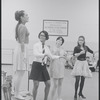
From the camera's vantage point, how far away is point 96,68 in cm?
848

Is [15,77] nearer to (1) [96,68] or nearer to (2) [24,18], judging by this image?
(2) [24,18]

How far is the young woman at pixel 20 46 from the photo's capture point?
3.68 metres

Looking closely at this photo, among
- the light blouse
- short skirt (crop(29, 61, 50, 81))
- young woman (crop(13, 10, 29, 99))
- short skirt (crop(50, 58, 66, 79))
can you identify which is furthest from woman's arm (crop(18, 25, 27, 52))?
short skirt (crop(50, 58, 66, 79))

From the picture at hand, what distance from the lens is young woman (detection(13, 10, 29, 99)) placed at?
368 centimetres

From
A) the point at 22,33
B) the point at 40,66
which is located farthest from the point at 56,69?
the point at 22,33

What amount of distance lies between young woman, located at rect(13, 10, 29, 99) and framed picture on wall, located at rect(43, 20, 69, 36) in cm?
573

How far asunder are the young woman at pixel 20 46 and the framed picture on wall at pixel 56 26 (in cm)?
573

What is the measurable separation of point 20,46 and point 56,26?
592cm

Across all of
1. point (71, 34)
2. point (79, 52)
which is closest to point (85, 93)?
point (79, 52)

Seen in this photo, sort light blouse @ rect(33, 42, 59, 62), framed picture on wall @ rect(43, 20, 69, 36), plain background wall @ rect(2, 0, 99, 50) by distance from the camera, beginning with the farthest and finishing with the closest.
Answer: framed picture on wall @ rect(43, 20, 69, 36), plain background wall @ rect(2, 0, 99, 50), light blouse @ rect(33, 42, 59, 62)

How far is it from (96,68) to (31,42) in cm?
301

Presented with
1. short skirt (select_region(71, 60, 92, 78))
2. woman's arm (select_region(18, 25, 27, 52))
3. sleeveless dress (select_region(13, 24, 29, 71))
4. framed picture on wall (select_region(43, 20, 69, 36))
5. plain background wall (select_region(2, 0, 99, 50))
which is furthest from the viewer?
framed picture on wall (select_region(43, 20, 69, 36))

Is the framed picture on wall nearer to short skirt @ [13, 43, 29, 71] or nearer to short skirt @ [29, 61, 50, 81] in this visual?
short skirt @ [13, 43, 29, 71]

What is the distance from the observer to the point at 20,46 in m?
3.76
